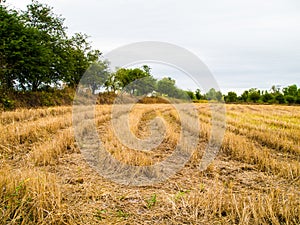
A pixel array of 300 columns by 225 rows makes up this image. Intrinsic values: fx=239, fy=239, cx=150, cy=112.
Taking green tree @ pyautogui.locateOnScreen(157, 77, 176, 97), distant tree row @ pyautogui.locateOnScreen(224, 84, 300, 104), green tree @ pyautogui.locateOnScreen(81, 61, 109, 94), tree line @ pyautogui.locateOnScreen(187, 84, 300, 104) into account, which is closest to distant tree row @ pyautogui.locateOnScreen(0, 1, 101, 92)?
green tree @ pyautogui.locateOnScreen(81, 61, 109, 94)

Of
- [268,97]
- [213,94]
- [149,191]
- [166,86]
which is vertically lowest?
[149,191]

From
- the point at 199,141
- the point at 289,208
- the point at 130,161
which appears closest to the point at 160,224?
the point at 289,208

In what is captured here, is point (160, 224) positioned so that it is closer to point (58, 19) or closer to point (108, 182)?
point (108, 182)

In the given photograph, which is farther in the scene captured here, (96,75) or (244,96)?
(244,96)

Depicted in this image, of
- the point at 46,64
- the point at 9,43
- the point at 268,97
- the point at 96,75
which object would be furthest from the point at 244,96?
the point at 9,43

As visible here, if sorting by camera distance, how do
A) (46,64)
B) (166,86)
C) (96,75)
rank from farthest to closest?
(96,75)
(46,64)
(166,86)

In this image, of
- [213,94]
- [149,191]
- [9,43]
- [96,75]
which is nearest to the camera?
[149,191]

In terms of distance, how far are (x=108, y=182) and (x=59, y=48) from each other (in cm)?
1924

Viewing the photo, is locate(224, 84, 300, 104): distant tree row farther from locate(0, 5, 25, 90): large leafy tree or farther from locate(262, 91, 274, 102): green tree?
locate(0, 5, 25, 90): large leafy tree

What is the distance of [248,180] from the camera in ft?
10.5

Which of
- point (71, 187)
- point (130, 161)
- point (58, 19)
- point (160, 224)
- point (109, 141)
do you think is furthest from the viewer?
point (58, 19)

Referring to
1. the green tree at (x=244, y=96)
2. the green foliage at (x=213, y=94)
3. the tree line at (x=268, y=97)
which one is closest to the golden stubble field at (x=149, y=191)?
the green foliage at (x=213, y=94)

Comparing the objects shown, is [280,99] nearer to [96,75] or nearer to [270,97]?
[270,97]

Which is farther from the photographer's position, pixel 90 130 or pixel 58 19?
pixel 58 19
